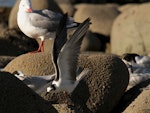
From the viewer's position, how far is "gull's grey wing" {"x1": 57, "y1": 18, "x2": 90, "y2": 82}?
766 cm

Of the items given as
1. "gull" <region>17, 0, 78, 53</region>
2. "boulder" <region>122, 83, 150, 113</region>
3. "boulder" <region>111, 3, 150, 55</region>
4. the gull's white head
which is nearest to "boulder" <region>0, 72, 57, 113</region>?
"boulder" <region>122, 83, 150, 113</region>

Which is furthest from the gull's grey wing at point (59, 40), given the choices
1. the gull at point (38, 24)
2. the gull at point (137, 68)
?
the gull at point (38, 24)

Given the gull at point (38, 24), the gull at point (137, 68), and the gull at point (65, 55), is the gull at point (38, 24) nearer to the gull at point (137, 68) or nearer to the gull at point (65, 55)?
the gull at point (137, 68)

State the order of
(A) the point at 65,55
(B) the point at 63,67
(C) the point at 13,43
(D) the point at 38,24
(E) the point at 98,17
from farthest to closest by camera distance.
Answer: (E) the point at 98,17
(C) the point at 13,43
(D) the point at 38,24
(B) the point at 63,67
(A) the point at 65,55

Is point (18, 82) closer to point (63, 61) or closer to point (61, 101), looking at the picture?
point (63, 61)

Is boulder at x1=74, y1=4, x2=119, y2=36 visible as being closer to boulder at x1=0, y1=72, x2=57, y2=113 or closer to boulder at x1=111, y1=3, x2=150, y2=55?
boulder at x1=111, y1=3, x2=150, y2=55

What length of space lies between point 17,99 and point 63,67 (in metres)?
1.96

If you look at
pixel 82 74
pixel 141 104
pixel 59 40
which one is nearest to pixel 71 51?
pixel 59 40

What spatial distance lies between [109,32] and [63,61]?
12264 millimetres

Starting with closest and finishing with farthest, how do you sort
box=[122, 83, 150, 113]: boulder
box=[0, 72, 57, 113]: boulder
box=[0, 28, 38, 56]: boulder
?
box=[0, 72, 57, 113]: boulder < box=[122, 83, 150, 113]: boulder < box=[0, 28, 38, 56]: boulder

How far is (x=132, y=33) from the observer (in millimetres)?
19141

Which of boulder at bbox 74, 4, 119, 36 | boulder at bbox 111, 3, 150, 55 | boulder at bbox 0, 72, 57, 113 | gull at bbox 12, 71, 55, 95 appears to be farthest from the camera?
boulder at bbox 74, 4, 119, 36

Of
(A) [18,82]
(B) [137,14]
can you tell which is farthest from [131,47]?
(A) [18,82]

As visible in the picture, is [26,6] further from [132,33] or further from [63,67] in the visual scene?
[132,33]
